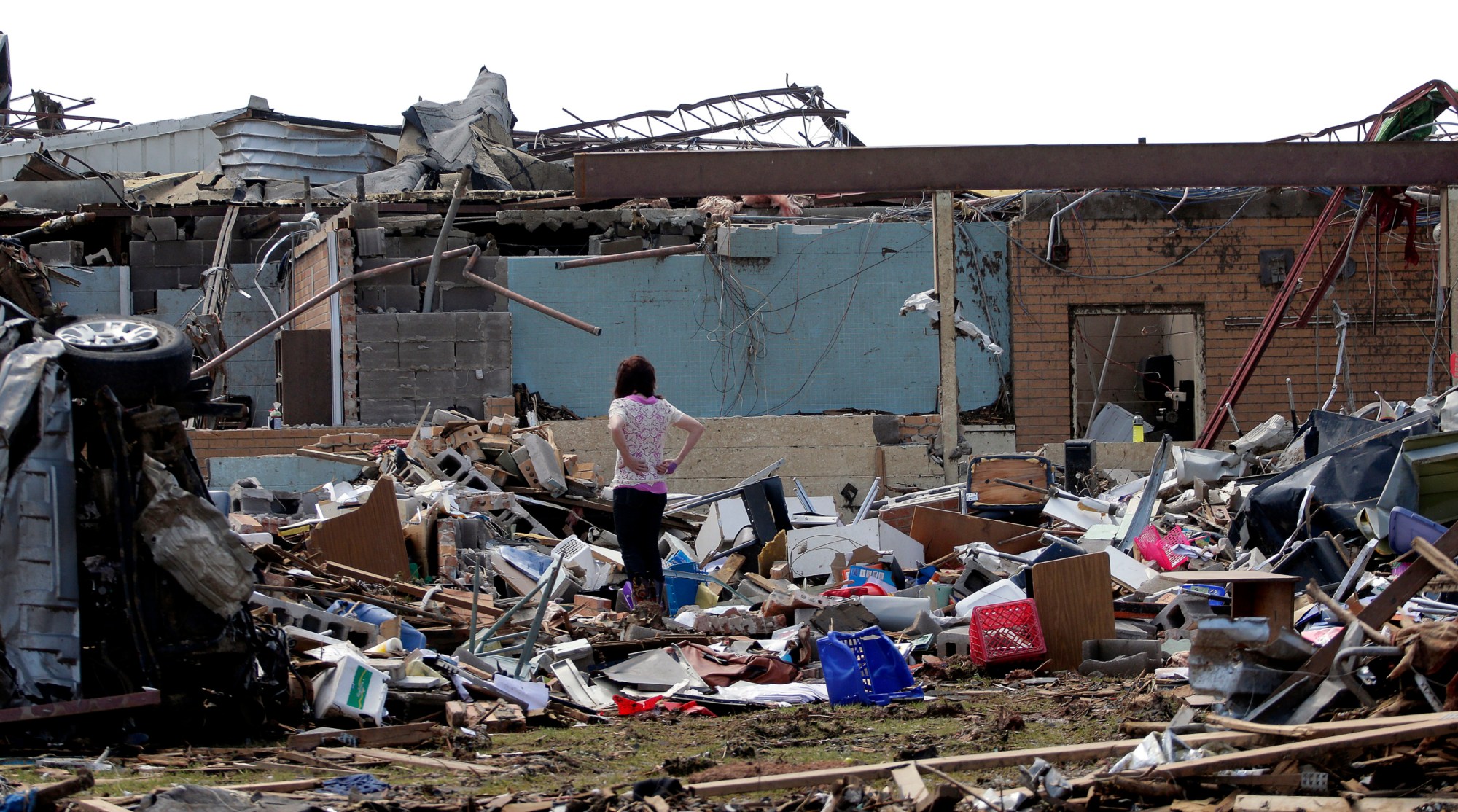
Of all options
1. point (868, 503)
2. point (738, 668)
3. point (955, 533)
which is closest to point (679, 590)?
point (955, 533)

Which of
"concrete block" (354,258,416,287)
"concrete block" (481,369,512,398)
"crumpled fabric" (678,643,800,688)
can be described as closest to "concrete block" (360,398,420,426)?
"concrete block" (481,369,512,398)

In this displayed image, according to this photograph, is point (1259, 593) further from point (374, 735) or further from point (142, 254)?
point (142, 254)

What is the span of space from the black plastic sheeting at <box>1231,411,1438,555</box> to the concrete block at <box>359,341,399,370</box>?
32.4 ft

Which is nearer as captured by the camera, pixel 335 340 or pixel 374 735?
pixel 374 735

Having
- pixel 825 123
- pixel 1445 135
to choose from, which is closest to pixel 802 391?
pixel 1445 135

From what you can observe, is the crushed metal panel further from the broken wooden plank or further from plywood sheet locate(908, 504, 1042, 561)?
plywood sheet locate(908, 504, 1042, 561)

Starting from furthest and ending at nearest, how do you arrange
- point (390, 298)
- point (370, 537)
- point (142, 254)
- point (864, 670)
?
point (142, 254) → point (390, 298) → point (370, 537) → point (864, 670)

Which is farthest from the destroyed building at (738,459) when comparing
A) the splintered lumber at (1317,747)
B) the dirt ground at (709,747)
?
the dirt ground at (709,747)

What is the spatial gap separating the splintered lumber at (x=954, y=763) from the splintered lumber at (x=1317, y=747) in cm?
24

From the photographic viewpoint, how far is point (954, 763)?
407cm

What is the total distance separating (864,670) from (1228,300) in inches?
449

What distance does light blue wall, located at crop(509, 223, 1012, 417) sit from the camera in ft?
51.3

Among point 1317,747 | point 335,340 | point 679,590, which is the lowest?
point 679,590

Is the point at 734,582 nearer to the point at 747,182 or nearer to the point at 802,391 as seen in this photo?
the point at 747,182
